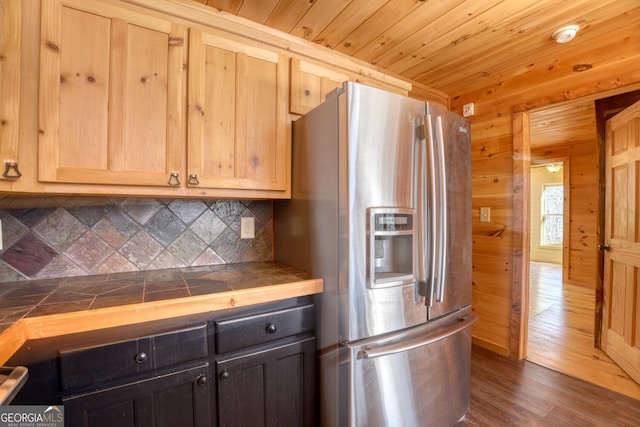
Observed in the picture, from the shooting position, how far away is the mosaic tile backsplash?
51.6 inches

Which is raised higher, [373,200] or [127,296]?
[373,200]

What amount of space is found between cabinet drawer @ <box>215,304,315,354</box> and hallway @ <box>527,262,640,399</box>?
221cm

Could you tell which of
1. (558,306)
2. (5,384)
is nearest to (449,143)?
(5,384)

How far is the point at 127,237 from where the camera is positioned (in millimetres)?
1507

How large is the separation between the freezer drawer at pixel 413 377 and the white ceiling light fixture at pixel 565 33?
6.11 ft

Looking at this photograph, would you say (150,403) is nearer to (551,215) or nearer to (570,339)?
(570,339)

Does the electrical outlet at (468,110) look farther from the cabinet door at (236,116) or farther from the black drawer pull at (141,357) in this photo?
the black drawer pull at (141,357)

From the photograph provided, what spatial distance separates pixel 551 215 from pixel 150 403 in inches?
333

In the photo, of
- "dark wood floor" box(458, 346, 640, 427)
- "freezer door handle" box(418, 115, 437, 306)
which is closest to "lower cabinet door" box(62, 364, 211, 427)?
"freezer door handle" box(418, 115, 437, 306)

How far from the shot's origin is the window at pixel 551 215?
6.68m

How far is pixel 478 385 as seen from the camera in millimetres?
2033

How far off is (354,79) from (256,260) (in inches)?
53.6

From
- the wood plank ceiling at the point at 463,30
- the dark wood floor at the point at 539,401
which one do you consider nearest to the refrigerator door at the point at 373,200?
the wood plank ceiling at the point at 463,30

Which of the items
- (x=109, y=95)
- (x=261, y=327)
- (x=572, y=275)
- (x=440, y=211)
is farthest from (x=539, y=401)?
(x=572, y=275)
